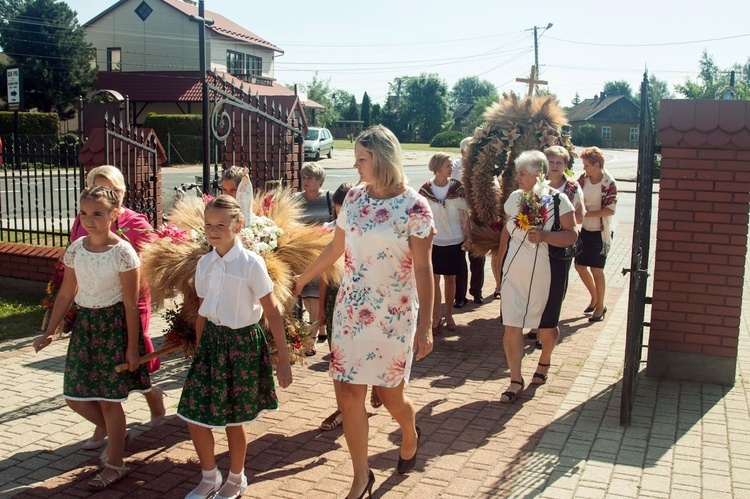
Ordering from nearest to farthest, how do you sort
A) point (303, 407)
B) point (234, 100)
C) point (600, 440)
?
point (600, 440)
point (303, 407)
point (234, 100)

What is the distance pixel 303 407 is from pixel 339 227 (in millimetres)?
1798

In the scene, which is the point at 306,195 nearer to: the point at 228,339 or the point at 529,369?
the point at 529,369

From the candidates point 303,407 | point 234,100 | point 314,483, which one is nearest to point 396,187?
point 314,483

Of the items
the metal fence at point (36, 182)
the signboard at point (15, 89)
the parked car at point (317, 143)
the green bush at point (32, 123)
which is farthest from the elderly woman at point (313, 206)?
the parked car at point (317, 143)

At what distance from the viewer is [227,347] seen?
409cm

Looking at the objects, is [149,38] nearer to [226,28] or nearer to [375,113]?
[226,28]

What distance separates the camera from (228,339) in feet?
13.4

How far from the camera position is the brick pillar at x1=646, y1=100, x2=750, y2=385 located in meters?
5.90

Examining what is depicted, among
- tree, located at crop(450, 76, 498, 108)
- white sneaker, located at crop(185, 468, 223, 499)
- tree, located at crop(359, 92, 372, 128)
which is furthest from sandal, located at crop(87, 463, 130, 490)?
tree, located at crop(450, 76, 498, 108)

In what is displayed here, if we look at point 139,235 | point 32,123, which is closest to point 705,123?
point 139,235

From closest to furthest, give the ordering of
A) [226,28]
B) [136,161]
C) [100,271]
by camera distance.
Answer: [100,271] → [136,161] → [226,28]

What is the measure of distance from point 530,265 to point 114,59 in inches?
1898

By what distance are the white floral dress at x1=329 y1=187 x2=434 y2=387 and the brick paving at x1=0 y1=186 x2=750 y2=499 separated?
73 cm

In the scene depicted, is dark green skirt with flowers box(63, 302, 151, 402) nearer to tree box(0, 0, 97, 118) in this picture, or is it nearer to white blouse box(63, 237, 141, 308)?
white blouse box(63, 237, 141, 308)
